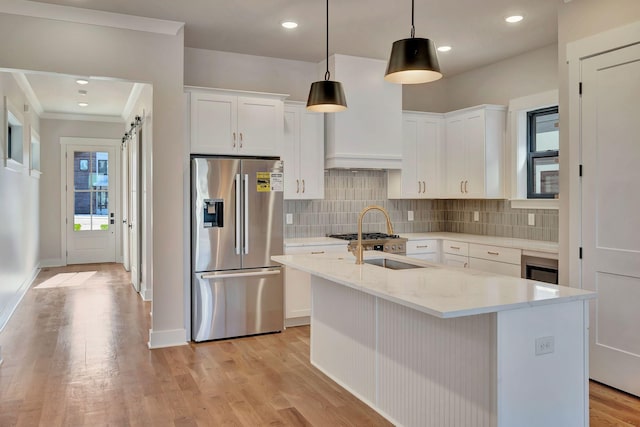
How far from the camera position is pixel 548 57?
15.9ft

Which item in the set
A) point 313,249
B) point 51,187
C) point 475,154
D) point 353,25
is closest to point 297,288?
point 313,249

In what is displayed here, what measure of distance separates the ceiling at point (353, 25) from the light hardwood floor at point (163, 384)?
9.25 feet

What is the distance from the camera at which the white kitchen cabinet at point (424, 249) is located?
533 cm

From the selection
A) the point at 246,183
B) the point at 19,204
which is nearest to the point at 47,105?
Answer: the point at 19,204

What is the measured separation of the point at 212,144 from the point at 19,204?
10.9 feet

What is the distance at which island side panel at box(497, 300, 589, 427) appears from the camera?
2.08 meters

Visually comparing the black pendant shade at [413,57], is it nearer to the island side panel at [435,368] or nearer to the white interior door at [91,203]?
the island side panel at [435,368]

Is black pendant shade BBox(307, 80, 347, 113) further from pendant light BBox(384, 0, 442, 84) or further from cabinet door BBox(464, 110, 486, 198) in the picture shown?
cabinet door BBox(464, 110, 486, 198)

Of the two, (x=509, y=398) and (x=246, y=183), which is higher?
(x=246, y=183)

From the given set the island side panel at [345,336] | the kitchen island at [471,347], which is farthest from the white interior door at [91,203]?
the kitchen island at [471,347]

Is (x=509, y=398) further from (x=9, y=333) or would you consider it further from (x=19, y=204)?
(x=19, y=204)

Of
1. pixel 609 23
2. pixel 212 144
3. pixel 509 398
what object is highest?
pixel 609 23

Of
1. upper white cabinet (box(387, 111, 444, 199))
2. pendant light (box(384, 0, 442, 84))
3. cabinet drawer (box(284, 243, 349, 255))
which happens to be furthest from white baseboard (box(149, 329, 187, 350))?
pendant light (box(384, 0, 442, 84))

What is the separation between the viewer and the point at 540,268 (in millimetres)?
4320
